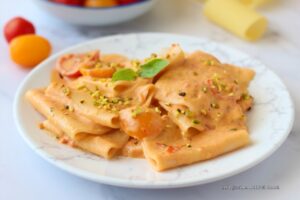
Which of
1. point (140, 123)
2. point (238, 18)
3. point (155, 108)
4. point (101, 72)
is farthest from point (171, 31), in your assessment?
point (140, 123)

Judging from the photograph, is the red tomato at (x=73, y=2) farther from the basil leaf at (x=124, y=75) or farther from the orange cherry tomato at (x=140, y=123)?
the orange cherry tomato at (x=140, y=123)

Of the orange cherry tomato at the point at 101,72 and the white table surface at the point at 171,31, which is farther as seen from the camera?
the orange cherry tomato at the point at 101,72

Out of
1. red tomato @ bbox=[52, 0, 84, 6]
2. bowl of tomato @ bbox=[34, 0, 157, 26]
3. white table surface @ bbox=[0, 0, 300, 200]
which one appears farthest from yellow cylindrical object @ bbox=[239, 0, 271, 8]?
red tomato @ bbox=[52, 0, 84, 6]

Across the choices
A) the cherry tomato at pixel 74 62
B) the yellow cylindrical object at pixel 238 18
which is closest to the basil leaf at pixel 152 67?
the cherry tomato at pixel 74 62

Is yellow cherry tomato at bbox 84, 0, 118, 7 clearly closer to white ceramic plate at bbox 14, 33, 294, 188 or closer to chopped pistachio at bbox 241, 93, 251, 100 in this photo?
white ceramic plate at bbox 14, 33, 294, 188

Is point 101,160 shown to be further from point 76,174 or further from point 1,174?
point 1,174
